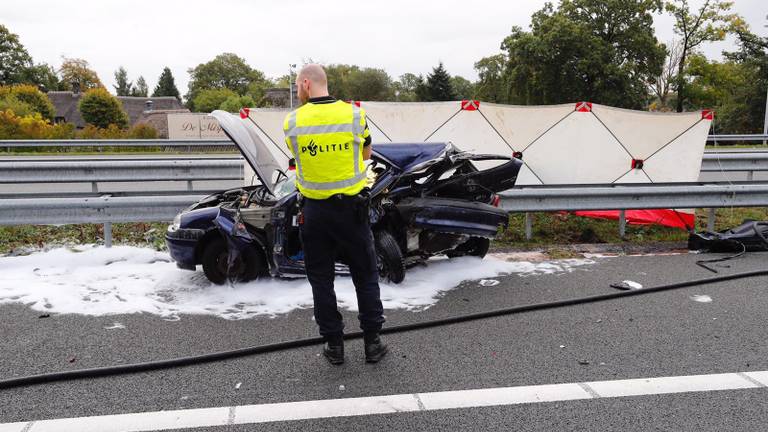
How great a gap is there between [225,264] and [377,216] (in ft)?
4.71

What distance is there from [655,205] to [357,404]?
5430 millimetres

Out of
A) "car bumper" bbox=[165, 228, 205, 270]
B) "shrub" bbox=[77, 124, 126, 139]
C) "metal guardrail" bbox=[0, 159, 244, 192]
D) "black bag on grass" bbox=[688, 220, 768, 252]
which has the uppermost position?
"shrub" bbox=[77, 124, 126, 139]

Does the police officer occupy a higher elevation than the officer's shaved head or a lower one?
lower

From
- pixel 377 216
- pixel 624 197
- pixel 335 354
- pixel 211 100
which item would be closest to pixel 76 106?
pixel 211 100

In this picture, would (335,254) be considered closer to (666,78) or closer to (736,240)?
(736,240)

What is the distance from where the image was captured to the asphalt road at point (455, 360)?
3.01m

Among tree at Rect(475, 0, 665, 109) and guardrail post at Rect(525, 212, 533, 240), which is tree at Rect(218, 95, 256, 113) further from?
guardrail post at Rect(525, 212, 533, 240)

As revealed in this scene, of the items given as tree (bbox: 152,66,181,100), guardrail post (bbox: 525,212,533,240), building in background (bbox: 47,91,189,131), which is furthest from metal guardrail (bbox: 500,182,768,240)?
tree (bbox: 152,66,181,100)

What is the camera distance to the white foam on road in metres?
4.73

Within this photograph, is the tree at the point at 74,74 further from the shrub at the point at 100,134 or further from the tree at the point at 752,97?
the tree at the point at 752,97

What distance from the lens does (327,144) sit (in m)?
3.56

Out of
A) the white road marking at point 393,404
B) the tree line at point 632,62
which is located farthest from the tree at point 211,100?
the white road marking at point 393,404

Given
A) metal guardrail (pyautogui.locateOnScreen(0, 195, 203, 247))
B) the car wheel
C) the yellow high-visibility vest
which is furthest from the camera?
metal guardrail (pyautogui.locateOnScreen(0, 195, 203, 247))

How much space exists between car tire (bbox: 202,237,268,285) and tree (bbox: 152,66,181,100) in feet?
392
